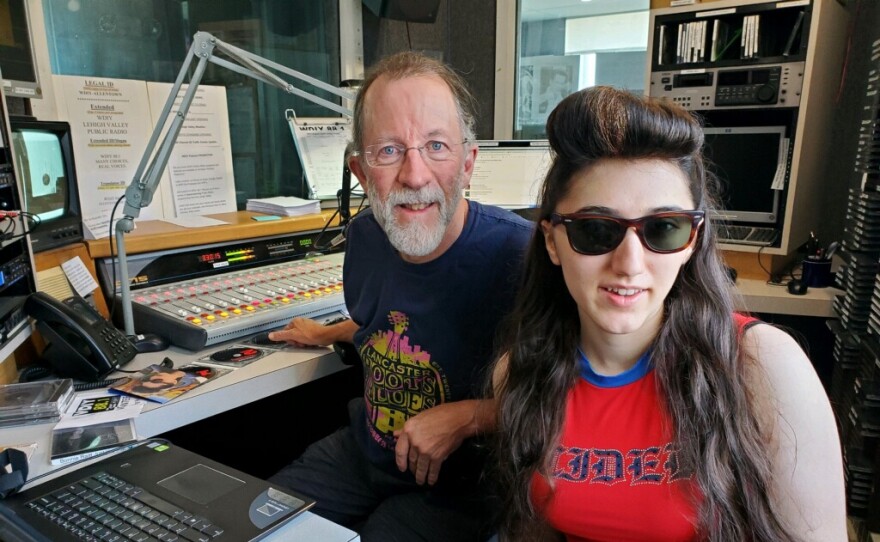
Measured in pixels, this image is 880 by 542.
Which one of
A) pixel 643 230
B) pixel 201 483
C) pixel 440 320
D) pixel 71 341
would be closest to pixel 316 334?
pixel 440 320

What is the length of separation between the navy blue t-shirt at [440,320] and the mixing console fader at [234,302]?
12.3 inches

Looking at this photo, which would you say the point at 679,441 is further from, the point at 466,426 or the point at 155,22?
the point at 155,22

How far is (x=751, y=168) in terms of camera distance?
7.02ft

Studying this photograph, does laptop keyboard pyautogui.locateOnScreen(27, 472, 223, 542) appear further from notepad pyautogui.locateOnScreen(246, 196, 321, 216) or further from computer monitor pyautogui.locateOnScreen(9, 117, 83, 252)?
notepad pyautogui.locateOnScreen(246, 196, 321, 216)

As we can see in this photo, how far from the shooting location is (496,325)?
1.15 m

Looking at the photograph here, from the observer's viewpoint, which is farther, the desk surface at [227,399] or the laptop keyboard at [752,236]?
the laptop keyboard at [752,236]

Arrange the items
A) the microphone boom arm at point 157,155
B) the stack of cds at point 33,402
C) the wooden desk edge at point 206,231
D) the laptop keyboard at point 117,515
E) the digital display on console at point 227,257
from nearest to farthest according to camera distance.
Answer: the laptop keyboard at point 117,515 < the stack of cds at point 33,402 < the microphone boom arm at point 157,155 < the wooden desk edge at point 206,231 < the digital display on console at point 227,257

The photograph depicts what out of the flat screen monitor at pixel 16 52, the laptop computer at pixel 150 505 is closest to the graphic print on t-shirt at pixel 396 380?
the laptop computer at pixel 150 505

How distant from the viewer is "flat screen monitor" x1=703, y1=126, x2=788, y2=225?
207 cm

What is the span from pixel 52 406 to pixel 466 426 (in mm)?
701

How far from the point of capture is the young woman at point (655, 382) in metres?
0.79

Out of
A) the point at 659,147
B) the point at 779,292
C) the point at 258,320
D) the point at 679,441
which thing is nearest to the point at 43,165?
the point at 258,320

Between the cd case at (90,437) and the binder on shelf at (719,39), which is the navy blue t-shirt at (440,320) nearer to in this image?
the cd case at (90,437)

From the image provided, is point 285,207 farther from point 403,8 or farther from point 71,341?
point 403,8
